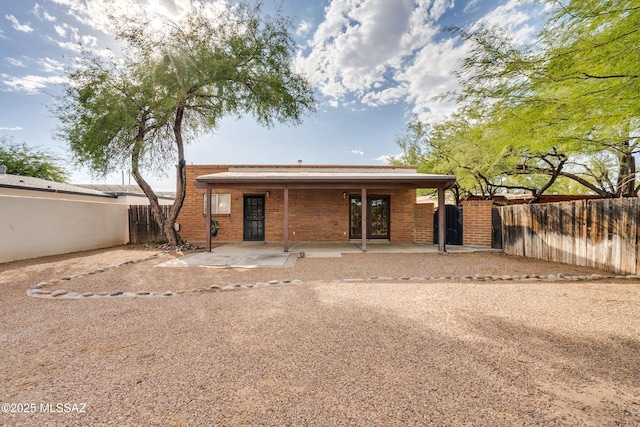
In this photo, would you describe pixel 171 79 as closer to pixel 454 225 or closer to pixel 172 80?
pixel 172 80

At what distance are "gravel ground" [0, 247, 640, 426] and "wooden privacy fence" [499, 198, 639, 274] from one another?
60.2 inches

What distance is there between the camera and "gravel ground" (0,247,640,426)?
1.65m

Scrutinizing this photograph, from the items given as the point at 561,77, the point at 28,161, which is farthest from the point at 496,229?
the point at 28,161

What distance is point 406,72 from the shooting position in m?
12.0

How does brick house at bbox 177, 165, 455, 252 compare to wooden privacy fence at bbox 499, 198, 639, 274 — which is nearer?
wooden privacy fence at bbox 499, 198, 639, 274

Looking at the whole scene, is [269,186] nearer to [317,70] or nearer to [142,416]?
[317,70]

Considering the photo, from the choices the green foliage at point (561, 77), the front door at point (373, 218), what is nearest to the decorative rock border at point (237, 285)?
the green foliage at point (561, 77)

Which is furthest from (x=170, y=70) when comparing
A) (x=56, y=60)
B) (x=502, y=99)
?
(x=502, y=99)

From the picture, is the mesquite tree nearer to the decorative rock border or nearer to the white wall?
the white wall

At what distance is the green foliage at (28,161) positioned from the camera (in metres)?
18.2

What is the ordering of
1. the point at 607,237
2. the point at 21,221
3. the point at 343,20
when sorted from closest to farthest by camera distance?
the point at 607,237, the point at 21,221, the point at 343,20

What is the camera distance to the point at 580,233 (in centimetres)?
623

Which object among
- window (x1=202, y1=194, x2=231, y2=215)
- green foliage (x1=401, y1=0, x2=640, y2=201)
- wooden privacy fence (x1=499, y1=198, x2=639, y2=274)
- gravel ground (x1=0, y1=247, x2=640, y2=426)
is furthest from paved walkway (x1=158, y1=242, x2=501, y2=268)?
green foliage (x1=401, y1=0, x2=640, y2=201)

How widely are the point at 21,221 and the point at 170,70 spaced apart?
21.0 ft
